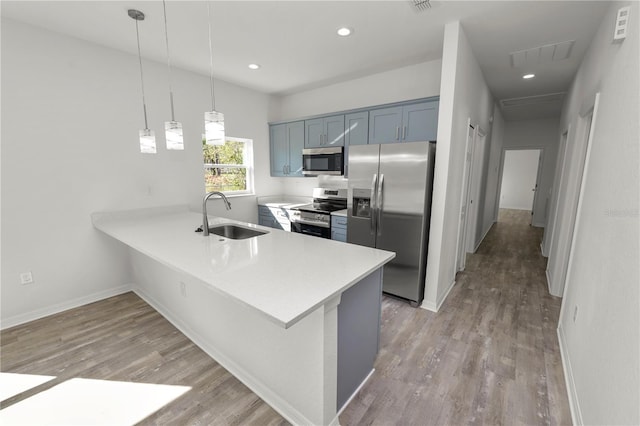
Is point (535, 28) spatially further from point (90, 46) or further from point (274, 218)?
point (90, 46)

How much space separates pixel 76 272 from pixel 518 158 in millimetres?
11812

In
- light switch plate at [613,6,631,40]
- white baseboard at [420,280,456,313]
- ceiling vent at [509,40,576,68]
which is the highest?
ceiling vent at [509,40,576,68]

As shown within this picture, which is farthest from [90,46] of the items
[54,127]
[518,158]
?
[518,158]

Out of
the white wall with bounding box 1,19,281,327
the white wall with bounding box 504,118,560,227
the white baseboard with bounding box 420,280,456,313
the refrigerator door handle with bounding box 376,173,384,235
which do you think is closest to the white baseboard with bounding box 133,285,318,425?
the white wall with bounding box 1,19,281,327

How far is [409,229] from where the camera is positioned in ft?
9.09

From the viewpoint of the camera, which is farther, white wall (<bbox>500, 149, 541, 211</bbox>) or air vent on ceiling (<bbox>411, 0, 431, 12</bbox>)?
white wall (<bbox>500, 149, 541, 211</bbox>)

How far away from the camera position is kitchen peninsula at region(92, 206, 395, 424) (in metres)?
1.29

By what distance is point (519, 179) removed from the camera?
952cm

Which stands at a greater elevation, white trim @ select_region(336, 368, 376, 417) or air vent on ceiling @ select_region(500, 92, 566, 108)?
air vent on ceiling @ select_region(500, 92, 566, 108)

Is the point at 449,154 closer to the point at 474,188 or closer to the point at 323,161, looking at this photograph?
the point at 323,161

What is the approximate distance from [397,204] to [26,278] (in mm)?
3672

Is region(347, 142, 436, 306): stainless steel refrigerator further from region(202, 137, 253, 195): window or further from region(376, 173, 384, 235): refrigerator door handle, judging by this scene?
region(202, 137, 253, 195): window

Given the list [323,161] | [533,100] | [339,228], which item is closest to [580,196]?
[339,228]

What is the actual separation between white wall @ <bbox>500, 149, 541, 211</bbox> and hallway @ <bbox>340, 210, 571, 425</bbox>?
7586 mm
